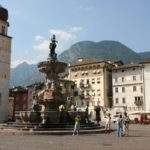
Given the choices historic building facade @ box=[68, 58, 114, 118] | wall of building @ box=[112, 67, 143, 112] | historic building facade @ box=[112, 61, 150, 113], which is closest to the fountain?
historic building facade @ box=[112, 61, 150, 113]

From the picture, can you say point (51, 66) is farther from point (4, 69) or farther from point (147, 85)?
point (4, 69)

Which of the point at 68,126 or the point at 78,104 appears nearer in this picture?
the point at 68,126

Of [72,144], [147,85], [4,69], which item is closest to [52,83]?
[72,144]

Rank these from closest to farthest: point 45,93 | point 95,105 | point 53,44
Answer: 1. point 45,93
2. point 53,44
3. point 95,105

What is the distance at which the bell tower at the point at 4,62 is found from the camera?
74.9 metres

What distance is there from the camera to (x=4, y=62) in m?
75.9

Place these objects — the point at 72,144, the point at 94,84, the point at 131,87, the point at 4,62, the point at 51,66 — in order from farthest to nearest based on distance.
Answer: the point at 94,84
the point at 4,62
the point at 131,87
the point at 51,66
the point at 72,144

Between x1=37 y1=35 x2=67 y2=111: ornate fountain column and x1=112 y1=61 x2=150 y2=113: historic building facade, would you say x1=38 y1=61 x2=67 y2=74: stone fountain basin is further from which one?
x1=112 y1=61 x2=150 y2=113: historic building facade

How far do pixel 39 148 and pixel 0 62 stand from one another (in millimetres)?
62668

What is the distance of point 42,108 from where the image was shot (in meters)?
28.5

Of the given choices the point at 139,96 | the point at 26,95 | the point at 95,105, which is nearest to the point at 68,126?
the point at 139,96

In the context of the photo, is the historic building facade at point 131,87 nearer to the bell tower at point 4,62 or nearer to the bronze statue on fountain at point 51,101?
the bell tower at point 4,62

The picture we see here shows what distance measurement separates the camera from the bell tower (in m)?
74.9

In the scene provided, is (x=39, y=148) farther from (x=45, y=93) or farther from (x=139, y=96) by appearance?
(x=139, y=96)
